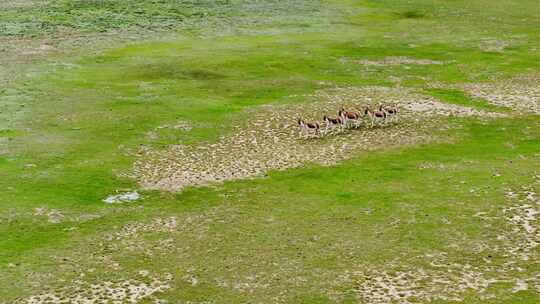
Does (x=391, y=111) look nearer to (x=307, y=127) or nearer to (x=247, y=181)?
(x=307, y=127)

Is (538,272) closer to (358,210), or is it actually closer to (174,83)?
(358,210)

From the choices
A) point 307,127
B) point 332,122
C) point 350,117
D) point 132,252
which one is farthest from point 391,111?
point 132,252

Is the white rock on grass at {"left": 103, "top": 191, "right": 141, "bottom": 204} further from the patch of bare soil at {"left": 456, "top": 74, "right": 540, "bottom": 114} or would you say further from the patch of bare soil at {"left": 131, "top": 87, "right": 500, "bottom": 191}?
the patch of bare soil at {"left": 456, "top": 74, "right": 540, "bottom": 114}

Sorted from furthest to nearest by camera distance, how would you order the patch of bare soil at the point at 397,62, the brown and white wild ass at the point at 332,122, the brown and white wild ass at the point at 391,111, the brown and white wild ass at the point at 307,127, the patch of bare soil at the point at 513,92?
1. the patch of bare soil at the point at 397,62
2. the patch of bare soil at the point at 513,92
3. the brown and white wild ass at the point at 391,111
4. the brown and white wild ass at the point at 332,122
5. the brown and white wild ass at the point at 307,127

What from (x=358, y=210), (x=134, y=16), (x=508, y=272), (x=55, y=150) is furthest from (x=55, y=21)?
(x=508, y=272)

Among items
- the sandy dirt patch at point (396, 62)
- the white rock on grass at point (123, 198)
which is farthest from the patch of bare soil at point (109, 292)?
the sandy dirt patch at point (396, 62)

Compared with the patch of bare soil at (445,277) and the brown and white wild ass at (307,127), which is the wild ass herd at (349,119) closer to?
the brown and white wild ass at (307,127)

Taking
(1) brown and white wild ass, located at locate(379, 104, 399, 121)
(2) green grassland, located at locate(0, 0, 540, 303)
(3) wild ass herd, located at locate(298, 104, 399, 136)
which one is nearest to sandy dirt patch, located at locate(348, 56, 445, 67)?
(2) green grassland, located at locate(0, 0, 540, 303)
